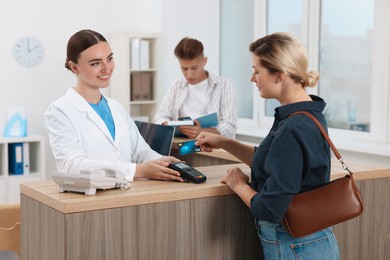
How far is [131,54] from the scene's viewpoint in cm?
696

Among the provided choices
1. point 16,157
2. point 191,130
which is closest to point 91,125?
point 191,130

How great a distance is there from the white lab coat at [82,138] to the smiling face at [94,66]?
86mm

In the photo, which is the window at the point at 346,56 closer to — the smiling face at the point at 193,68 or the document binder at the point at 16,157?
the smiling face at the point at 193,68

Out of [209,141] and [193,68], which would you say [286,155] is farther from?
[193,68]

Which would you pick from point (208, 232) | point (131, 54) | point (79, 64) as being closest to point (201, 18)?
point (131, 54)

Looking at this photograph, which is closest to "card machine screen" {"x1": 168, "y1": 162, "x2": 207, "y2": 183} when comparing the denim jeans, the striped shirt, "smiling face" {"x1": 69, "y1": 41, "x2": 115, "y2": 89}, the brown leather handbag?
the denim jeans

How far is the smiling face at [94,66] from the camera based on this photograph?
306 centimetres

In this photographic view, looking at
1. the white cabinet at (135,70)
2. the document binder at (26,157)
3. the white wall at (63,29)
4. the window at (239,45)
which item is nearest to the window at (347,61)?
the window at (239,45)

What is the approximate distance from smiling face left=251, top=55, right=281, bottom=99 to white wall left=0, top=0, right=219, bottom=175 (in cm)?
451

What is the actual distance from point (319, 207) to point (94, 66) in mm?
1224

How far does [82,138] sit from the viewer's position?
2.98m

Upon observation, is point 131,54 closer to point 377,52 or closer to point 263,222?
point 377,52

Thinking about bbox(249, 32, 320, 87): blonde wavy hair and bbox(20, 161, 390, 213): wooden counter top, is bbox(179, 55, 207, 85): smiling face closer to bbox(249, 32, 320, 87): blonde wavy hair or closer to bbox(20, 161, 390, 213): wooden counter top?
bbox(20, 161, 390, 213): wooden counter top

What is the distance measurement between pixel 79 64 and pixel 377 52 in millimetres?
2828
